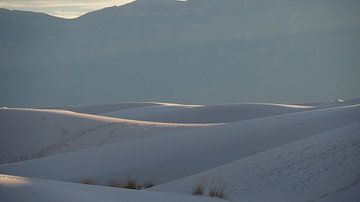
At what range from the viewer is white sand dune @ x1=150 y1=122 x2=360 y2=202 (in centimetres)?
919

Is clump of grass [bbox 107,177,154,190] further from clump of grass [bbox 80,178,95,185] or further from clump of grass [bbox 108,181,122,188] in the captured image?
clump of grass [bbox 80,178,95,185]

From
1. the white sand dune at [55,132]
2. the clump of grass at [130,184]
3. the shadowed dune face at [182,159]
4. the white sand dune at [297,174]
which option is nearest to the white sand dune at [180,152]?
the shadowed dune face at [182,159]

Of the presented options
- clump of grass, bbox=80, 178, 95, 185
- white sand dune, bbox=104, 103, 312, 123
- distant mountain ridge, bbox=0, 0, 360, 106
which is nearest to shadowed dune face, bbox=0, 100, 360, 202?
clump of grass, bbox=80, 178, 95, 185

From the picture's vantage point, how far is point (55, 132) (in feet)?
67.7

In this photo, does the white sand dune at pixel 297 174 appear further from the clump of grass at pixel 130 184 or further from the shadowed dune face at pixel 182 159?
the clump of grass at pixel 130 184

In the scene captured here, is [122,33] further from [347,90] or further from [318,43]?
[347,90]

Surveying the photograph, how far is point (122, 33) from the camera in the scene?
6004 inches

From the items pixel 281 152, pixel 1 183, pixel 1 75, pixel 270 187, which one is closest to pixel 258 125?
pixel 281 152

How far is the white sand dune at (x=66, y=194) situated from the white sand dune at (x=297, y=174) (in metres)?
0.94

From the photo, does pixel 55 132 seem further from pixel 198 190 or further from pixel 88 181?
pixel 198 190

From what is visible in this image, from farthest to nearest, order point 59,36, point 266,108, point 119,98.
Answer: point 59,36 → point 119,98 → point 266,108

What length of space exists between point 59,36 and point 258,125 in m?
150

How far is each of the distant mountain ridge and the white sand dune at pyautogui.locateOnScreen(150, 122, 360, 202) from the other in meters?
98.2

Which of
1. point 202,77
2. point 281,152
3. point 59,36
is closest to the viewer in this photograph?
point 281,152
